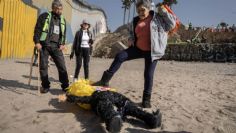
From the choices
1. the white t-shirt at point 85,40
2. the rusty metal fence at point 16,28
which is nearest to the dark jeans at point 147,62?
the white t-shirt at point 85,40

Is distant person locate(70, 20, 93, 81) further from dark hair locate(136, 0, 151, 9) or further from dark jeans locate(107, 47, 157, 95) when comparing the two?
dark hair locate(136, 0, 151, 9)

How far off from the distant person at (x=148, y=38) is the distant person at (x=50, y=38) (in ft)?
4.64

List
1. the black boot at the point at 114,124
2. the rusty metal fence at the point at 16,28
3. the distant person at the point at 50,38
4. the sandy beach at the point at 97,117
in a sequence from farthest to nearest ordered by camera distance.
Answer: the rusty metal fence at the point at 16,28, the distant person at the point at 50,38, the sandy beach at the point at 97,117, the black boot at the point at 114,124

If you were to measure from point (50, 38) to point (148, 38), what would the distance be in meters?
2.14

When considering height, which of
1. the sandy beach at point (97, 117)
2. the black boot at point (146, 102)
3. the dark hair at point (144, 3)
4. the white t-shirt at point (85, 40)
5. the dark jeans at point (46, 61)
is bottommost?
the sandy beach at point (97, 117)

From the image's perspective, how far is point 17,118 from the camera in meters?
4.96

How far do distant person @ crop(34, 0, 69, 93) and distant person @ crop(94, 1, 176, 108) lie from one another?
1.41 meters

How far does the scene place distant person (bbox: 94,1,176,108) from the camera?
5707mm

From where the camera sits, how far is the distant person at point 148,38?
18.7ft

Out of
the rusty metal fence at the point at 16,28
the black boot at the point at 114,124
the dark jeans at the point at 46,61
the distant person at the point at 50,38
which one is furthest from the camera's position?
the rusty metal fence at the point at 16,28

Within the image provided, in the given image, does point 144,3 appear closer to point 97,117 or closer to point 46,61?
point 97,117

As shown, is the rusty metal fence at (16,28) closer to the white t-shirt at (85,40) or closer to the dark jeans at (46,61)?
the white t-shirt at (85,40)

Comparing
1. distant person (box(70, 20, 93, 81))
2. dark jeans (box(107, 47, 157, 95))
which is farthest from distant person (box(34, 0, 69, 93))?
distant person (box(70, 20, 93, 81))

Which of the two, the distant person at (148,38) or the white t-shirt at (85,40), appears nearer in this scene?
the distant person at (148,38)
